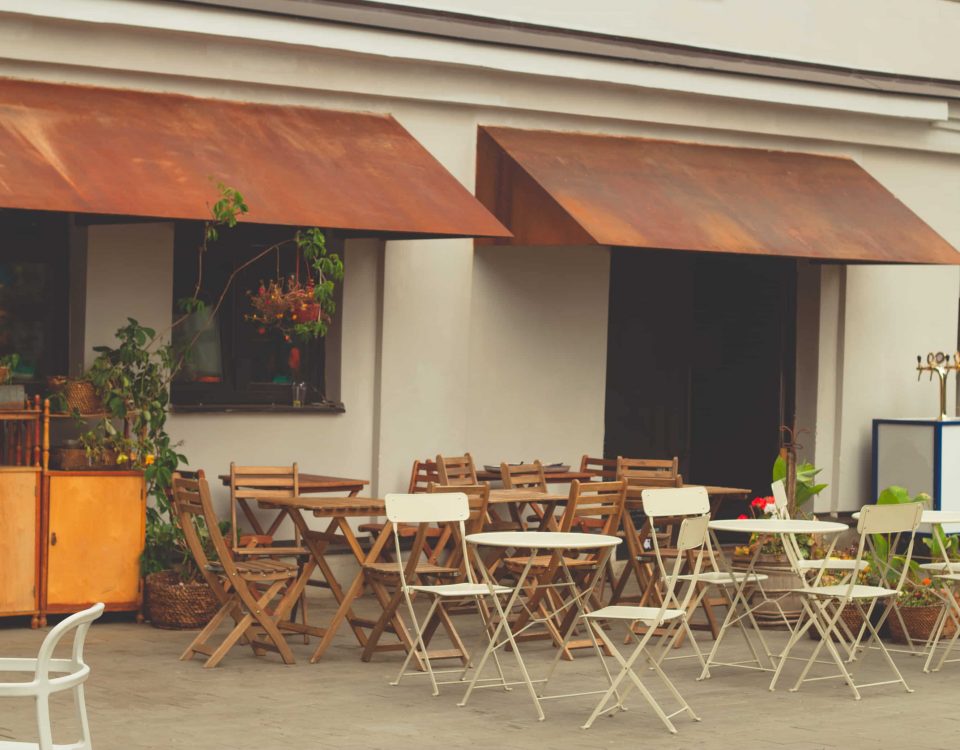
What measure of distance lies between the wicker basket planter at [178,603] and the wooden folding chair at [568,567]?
6.22 ft

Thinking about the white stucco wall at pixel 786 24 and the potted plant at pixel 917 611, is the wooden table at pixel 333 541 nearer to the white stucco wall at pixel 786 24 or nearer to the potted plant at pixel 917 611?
the potted plant at pixel 917 611

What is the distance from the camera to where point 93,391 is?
1077 cm

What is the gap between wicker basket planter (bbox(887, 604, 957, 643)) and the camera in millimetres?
10648

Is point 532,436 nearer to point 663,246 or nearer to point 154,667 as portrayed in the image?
point 663,246

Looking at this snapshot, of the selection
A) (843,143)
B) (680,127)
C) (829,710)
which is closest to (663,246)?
(680,127)

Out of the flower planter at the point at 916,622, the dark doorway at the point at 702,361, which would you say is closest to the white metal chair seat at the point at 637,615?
the flower planter at the point at 916,622

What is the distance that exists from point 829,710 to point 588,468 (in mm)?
5594

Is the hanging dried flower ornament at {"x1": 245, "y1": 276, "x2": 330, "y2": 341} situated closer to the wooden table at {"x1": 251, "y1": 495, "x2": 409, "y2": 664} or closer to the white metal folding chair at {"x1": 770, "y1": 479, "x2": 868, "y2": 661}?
the wooden table at {"x1": 251, "y1": 495, "x2": 409, "y2": 664}

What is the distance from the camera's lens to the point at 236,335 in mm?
12148

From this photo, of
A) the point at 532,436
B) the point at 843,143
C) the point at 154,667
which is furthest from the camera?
the point at 843,143

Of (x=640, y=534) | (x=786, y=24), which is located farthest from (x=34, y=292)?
(x=786, y=24)

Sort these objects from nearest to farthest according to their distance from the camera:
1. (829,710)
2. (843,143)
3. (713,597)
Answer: (829,710), (713,597), (843,143)

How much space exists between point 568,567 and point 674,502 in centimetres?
115

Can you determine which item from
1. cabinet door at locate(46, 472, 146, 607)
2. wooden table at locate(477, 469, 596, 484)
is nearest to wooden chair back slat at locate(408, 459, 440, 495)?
wooden table at locate(477, 469, 596, 484)
